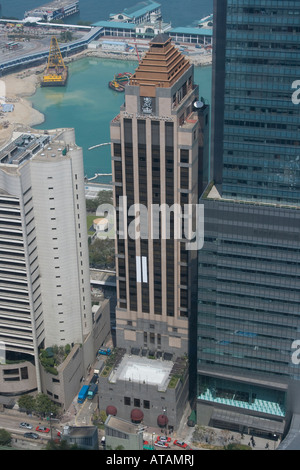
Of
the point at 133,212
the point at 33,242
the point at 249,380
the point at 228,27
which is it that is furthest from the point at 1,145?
the point at 249,380

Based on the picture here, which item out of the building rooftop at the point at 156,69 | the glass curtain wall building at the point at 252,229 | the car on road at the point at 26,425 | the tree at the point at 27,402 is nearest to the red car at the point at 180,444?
the glass curtain wall building at the point at 252,229

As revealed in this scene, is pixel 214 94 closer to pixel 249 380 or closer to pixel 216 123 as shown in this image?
pixel 216 123

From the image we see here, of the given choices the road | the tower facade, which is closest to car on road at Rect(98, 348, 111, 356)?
the tower facade

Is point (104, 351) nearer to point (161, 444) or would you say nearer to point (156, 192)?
point (161, 444)

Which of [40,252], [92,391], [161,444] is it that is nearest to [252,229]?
[40,252]

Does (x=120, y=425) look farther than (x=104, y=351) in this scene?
No

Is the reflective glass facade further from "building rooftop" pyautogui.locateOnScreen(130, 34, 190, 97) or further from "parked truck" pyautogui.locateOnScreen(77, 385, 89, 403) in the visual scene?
"parked truck" pyautogui.locateOnScreen(77, 385, 89, 403)
